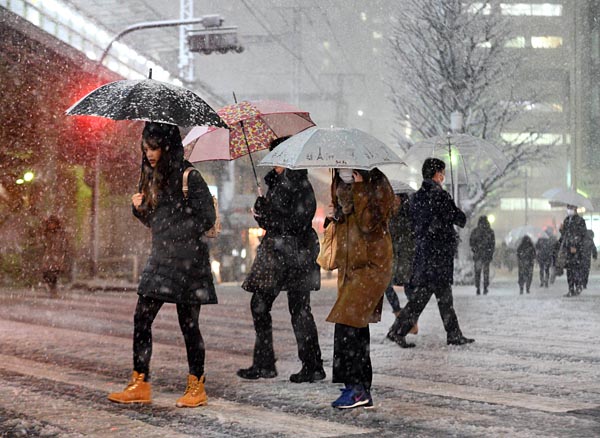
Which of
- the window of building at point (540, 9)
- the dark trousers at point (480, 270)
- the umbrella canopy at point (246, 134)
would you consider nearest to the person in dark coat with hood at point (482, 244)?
the dark trousers at point (480, 270)

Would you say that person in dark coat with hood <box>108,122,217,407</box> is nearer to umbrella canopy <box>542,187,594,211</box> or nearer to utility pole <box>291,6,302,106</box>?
umbrella canopy <box>542,187,594,211</box>

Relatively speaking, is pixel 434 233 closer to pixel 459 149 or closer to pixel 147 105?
pixel 459 149

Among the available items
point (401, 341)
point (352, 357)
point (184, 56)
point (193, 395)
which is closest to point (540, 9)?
point (184, 56)

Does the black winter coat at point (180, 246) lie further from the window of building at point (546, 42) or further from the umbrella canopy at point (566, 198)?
the window of building at point (546, 42)

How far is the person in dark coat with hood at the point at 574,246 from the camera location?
16422mm

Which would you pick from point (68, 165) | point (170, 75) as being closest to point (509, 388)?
point (68, 165)

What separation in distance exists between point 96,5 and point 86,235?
6983mm

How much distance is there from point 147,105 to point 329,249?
146cm

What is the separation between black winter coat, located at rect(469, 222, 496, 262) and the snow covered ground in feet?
23.8

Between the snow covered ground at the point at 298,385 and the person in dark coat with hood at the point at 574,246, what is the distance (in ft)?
19.1

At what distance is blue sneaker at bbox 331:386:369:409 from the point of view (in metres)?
5.12

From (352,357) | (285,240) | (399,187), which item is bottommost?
(352,357)

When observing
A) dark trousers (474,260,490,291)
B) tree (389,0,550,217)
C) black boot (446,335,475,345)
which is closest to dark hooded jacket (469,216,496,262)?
dark trousers (474,260,490,291)

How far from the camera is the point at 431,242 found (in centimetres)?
799
